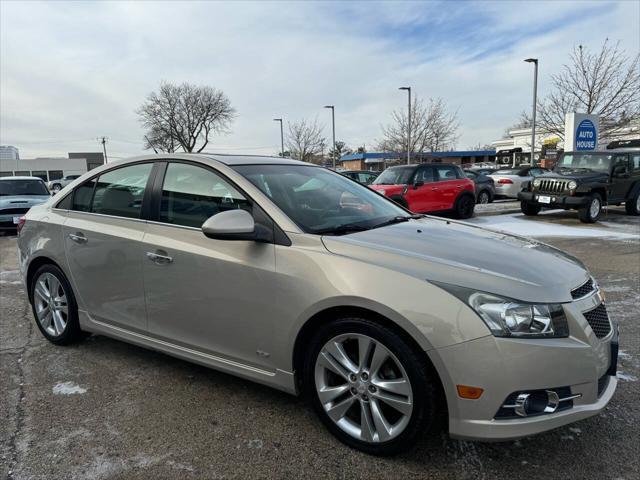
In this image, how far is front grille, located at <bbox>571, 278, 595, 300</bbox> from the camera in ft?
7.78

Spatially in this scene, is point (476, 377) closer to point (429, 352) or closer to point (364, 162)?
point (429, 352)

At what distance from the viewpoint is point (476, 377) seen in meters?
2.13

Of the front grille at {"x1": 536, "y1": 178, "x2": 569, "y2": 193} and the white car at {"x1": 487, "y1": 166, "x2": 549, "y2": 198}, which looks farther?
the white car at {"x1": 487, "y1": 166, "x2": 549, "y2": 198}

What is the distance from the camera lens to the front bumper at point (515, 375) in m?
2.11

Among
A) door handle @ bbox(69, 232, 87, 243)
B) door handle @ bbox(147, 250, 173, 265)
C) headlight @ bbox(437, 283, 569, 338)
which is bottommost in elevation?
headlight @ bbox(437, 283, 569, 338)

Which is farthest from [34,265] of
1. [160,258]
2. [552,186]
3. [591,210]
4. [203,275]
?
[591,210]

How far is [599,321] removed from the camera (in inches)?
95.3

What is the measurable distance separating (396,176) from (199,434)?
10.3m

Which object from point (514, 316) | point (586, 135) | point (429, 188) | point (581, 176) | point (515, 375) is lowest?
point (515, 375)

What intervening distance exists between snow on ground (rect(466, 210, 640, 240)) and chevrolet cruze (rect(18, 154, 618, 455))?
702cm

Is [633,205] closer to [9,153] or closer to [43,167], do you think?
[43,167]

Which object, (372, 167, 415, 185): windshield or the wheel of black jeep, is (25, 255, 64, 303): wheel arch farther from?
the wheel of black jeep

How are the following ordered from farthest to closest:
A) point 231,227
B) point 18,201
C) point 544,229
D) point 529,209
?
1. point 529,209
2. point 18,201
3. point 544,229
4. point 231,227

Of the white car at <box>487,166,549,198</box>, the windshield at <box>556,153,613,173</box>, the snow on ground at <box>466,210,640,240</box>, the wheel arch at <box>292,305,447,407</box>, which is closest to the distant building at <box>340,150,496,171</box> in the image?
the white car at <box>487,166,549,198</box>
